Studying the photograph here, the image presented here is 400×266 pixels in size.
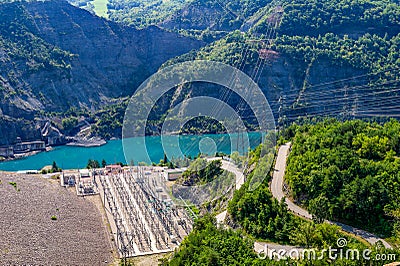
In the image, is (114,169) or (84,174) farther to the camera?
(114,169)

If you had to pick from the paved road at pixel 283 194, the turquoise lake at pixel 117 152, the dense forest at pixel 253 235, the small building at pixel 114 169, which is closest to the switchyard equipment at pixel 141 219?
the dense forest at pixel 253 235

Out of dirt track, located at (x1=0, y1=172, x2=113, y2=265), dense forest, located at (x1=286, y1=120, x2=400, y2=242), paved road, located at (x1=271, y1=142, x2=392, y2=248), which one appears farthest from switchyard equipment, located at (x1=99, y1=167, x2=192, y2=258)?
dense forest, located at (x1=286, y1=120, x2=400, y2=242)

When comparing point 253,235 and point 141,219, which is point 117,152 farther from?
point 253,235

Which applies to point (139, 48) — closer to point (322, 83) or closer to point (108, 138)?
point (108, 138)

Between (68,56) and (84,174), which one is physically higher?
(68,56)

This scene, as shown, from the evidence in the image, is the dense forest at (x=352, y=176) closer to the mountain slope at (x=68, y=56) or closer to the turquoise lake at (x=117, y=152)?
the turquoise lake at (x=117, y=152)

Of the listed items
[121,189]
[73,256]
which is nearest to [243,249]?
[73,256]

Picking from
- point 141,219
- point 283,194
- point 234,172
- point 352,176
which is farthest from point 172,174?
point 352,176
